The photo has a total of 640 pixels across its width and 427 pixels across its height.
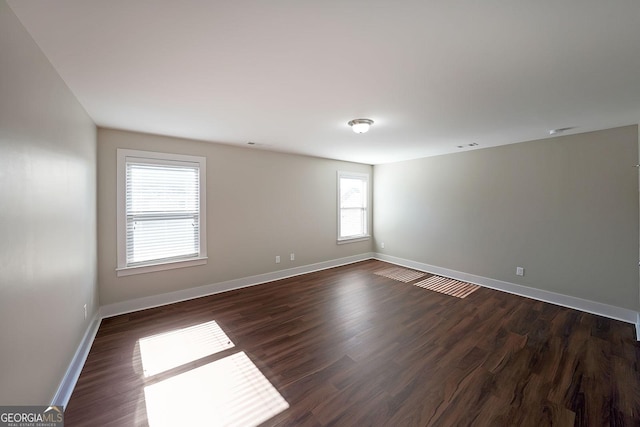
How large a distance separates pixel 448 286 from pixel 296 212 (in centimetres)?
305

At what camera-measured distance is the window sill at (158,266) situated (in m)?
3.17

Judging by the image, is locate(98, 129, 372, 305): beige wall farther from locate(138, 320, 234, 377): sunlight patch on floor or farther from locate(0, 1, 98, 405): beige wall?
locate(138, 320, 234, 377): sunlight patch on floor

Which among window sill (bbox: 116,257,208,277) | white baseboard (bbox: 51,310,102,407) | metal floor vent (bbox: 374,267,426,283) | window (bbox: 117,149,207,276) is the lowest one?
white baseboard (bbox: 51,310,102,407)

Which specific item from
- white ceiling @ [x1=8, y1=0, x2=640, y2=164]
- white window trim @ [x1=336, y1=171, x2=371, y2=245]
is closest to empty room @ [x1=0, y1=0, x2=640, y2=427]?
white ceiling @ [x1=8, y1=0, x2=640, y2=164]

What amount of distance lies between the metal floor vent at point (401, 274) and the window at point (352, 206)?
1123mm

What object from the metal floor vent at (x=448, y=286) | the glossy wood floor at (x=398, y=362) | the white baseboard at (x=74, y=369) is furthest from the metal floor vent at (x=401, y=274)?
the white baseboard at (x=74, y=369)

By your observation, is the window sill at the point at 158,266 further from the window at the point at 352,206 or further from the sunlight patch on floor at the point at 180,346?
the window at the point at 352,206

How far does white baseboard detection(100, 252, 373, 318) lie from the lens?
3168 mm

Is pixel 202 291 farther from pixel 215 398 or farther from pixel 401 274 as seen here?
pixel 401 274

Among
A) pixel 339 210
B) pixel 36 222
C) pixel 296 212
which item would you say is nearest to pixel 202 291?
pixel 296 212

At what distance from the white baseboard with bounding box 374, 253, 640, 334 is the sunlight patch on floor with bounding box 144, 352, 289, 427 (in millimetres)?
3921

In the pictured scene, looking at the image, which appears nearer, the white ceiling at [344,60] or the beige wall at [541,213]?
the white ceiling at [344,60]

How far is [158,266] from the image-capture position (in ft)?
11.2

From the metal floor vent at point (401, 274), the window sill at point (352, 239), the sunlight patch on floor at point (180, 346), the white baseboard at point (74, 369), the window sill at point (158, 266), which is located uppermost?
the window sill at point (352, 239)
